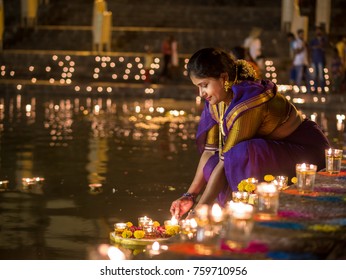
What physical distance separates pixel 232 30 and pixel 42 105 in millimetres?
9503

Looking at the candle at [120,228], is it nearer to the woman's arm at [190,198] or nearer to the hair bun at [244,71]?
the woman's arm at [190,198]

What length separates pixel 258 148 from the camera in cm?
699

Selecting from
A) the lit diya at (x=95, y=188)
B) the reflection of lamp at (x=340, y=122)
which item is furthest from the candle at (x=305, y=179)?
the reflection of lamp at (x=340, y=122)

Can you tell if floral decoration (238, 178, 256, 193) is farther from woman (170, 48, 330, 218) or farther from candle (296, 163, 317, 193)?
candle (296, 163, 317, 193)

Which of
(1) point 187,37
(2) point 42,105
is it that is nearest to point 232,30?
(1) point 187,37

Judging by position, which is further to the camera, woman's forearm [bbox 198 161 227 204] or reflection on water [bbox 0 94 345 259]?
reflection on water [bbox 0 94 345 259]

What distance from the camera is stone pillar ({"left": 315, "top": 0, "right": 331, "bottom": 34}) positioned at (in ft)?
99.5

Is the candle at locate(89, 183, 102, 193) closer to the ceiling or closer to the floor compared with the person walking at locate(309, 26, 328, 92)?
closer to the floor

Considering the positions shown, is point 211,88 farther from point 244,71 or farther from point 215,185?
point 215,185

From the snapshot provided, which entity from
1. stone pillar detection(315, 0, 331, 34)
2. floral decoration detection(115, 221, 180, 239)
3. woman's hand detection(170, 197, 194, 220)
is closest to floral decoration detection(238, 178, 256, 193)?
woman's hand detection(170, 197, 194, 220)

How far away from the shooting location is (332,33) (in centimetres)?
3088

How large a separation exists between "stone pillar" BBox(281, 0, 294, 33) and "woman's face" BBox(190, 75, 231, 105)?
23.4 m

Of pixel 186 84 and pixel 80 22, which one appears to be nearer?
pixel 186 84

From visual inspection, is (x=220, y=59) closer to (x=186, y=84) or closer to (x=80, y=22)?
(x=186, y=84)
